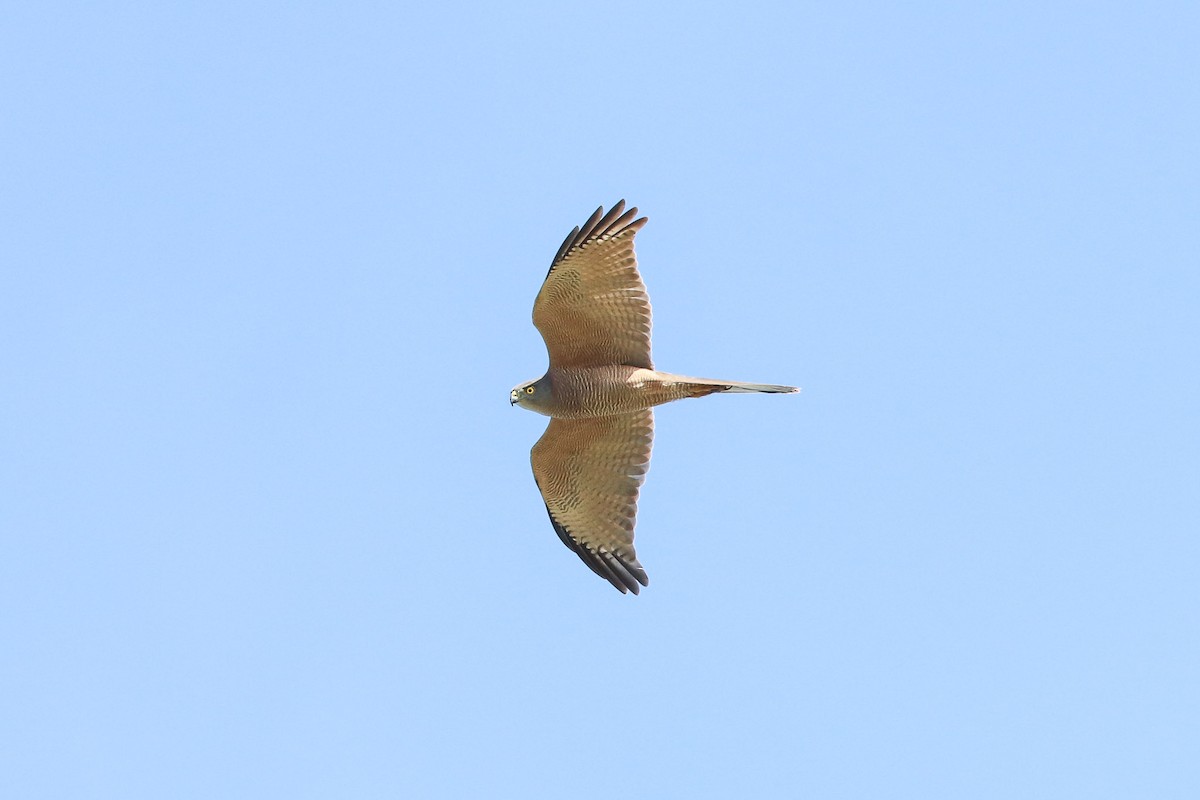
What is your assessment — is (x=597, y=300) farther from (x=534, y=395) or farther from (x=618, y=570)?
(x=618, y=570)

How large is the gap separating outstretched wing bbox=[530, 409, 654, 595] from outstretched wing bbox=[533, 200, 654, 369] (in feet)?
2.63

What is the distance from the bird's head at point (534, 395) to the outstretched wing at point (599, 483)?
1.59 feet

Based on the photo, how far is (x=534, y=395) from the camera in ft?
47.6

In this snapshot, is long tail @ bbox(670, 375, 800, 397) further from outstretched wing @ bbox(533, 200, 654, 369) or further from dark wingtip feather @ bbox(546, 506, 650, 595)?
dark wingtip feather @ bbox(546, 506, 650, 595)

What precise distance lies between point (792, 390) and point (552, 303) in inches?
93.0

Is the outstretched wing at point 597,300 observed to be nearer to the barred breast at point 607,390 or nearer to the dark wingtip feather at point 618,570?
the barred breast at point 607,390

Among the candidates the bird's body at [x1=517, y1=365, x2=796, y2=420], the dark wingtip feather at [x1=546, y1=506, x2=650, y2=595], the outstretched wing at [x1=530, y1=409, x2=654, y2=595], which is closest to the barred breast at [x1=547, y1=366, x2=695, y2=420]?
the bird's body at [x1=517, y1=365, x2=796, y2=420]

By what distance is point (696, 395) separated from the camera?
14203mm

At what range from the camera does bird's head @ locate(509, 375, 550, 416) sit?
571 inches

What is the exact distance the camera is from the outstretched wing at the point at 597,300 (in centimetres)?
1388

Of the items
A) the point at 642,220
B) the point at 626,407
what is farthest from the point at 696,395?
the point at 642,220

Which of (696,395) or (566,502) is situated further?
(566,502)

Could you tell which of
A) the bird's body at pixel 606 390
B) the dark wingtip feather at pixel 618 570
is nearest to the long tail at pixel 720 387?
the bird's body at pixel 606 390

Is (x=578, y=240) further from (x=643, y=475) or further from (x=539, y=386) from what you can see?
(x=643, y=475)
